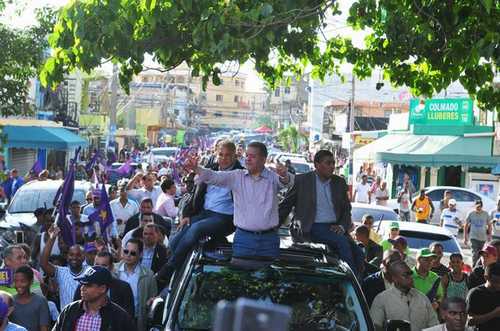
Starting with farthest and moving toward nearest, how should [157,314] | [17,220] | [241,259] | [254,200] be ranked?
1. [17,220]
2. [254,200]
3. [241,259]
4. [157,314]

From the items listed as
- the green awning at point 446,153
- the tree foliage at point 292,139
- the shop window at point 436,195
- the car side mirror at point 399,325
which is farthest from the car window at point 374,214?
the tree foliage at point 292,139

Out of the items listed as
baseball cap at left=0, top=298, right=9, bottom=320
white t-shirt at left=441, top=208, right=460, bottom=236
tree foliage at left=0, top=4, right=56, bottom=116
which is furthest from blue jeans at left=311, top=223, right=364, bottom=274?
white t-shirt at left=441, top=208, right=460, bottom=236

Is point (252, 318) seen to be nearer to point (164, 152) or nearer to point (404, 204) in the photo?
point (404, 204)

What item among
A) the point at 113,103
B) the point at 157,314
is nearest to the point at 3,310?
the point at 157,314

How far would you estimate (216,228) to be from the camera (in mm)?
8922

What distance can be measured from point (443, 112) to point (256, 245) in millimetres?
33809

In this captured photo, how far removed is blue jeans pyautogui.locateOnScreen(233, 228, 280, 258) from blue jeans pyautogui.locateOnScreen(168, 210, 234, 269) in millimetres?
847

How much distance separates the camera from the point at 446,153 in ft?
123

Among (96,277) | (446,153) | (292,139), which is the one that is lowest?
(292,139)

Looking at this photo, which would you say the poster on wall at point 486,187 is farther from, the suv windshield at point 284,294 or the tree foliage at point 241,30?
the suv windshield at point 284,294

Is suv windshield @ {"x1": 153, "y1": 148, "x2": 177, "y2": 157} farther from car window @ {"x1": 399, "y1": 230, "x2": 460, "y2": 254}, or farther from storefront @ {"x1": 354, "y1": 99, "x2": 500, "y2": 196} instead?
car window @ {"x1": 399, "y1": 230, "x2": 460, "y2": 254}

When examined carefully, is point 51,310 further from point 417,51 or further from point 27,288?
point 417,51

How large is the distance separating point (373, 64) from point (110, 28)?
4659mm

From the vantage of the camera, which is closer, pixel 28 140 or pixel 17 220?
pixel 17 220
